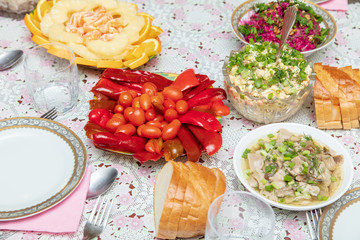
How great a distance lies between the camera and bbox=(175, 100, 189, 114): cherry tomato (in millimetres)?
2150

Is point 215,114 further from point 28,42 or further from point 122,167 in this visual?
point 28,42

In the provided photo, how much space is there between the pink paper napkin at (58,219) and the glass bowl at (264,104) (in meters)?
0.93

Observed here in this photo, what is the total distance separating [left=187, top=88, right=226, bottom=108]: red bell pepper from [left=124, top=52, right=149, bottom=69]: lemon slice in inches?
16.4

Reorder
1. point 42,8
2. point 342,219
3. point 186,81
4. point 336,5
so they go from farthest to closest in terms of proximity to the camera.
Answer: point 336,5 < point 42,8 < point 186,81 < point 342,219

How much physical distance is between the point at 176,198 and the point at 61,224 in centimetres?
54

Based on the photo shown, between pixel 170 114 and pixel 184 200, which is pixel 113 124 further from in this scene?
pixel 184 200

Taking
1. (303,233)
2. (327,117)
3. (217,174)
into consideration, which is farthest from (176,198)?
(327,117)

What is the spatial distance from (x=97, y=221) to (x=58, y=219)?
168 mm

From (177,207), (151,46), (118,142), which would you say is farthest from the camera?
(151,46)

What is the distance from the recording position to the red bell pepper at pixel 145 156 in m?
1.94

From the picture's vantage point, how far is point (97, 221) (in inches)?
70.5

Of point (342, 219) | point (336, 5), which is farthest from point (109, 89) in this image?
point (336, 5)

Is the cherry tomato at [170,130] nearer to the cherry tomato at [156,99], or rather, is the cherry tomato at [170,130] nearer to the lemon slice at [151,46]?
the cherry tomato at [156,99]

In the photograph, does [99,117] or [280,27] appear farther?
[280,27]
